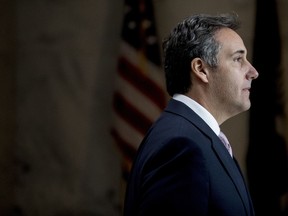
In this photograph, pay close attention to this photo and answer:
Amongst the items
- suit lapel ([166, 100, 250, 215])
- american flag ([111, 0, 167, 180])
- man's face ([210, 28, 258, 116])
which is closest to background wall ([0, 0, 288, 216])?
american flag ([111, 0, 167, 180])

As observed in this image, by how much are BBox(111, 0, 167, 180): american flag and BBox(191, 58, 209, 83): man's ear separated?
4.68ft

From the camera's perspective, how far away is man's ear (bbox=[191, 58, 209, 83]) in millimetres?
1508

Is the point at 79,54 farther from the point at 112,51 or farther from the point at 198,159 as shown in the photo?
the point at 198,159

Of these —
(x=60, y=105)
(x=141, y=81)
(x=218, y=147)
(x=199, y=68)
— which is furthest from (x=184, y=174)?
(x=60, y=105)

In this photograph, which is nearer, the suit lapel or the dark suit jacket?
the dark suit jacket

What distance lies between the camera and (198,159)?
129cm

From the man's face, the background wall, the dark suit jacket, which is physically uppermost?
the man's face

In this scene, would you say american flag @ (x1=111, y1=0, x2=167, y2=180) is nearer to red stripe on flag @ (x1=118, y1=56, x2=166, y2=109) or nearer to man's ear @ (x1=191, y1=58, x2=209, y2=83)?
→ red stripe on flag @ (x1=118, y1=56, x2=166, y2=109)

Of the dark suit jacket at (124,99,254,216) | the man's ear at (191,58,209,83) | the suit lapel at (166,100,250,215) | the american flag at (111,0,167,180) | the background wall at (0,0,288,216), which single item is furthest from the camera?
the background wall at (0,0,288,216)

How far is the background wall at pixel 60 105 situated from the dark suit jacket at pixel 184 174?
160cm

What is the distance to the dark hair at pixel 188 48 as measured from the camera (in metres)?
1.51

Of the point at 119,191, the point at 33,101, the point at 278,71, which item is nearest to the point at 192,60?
the point at 278,71

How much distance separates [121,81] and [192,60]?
5.06ft

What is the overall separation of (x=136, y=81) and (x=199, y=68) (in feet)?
4.93
